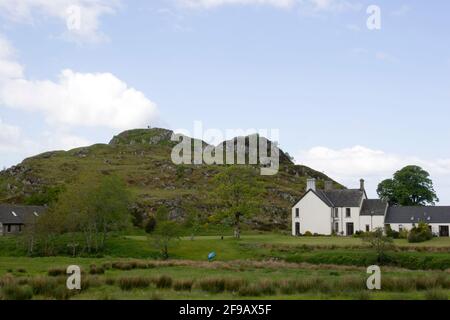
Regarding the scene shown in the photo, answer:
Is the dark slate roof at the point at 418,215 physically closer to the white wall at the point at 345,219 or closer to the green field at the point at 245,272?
the white wall at the point at 345,219

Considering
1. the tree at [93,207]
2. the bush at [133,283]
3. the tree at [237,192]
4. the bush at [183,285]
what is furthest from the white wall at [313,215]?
the bush at [133,283]

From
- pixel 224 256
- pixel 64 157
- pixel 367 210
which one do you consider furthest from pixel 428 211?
pixel 64 157

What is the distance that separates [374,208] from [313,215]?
33.6 feet

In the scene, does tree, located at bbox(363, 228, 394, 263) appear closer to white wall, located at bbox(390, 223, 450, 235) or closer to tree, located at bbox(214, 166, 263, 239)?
tree, located at bbox(214, 166, 263, 239)

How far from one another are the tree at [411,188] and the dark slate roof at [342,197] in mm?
23550

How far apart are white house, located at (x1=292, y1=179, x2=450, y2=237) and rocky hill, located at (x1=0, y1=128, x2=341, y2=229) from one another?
26.3 metres

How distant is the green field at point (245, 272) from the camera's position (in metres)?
26.8

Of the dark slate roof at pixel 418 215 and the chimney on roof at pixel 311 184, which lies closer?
the dark slate roof at pixel 418 215

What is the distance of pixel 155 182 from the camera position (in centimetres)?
15800

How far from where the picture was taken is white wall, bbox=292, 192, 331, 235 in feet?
292

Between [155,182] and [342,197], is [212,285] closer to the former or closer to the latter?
[342,197]

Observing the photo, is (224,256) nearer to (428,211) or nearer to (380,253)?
(380,253)

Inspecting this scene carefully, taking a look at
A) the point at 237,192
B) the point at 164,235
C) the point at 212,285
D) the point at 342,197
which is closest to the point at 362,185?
the point at 342,197
